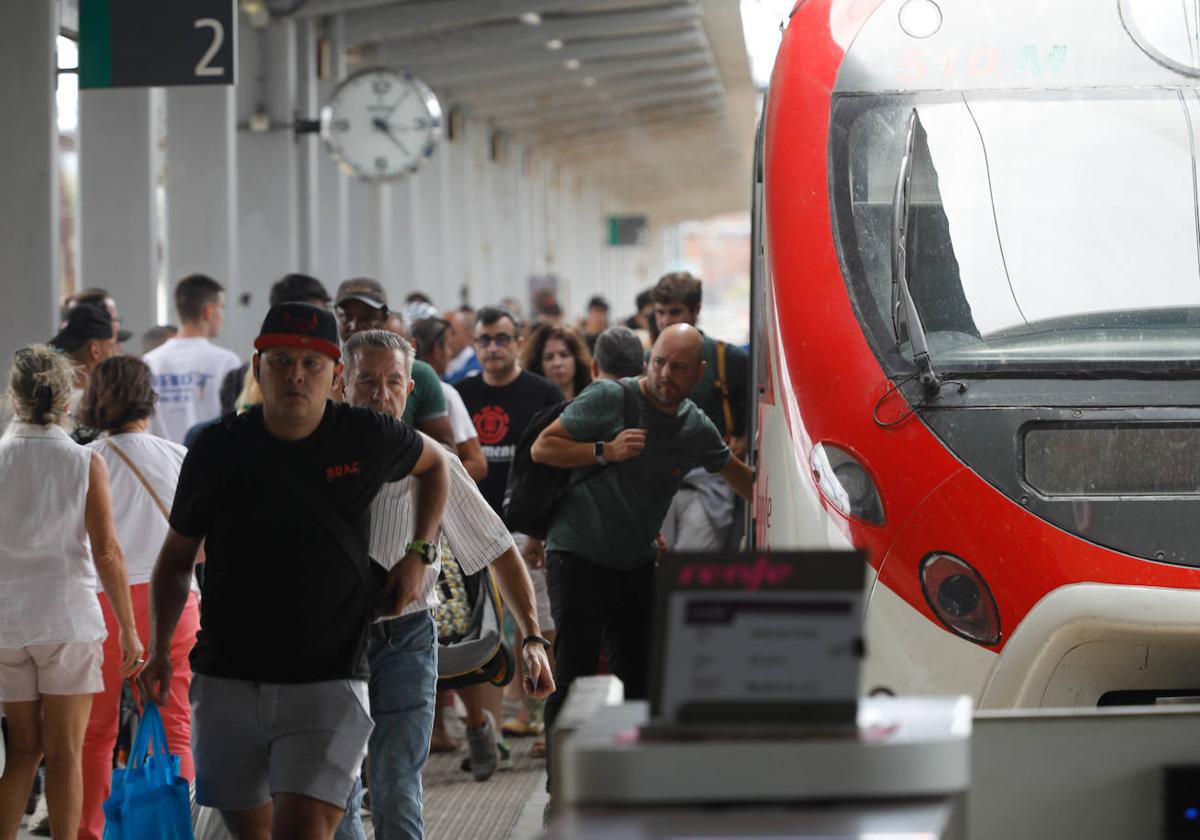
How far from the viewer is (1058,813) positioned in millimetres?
2945

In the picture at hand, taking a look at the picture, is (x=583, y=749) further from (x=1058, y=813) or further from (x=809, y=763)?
(x=1058, y=813)

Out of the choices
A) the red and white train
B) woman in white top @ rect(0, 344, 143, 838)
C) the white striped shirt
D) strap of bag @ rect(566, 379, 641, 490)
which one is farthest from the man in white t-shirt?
the white striped shirt

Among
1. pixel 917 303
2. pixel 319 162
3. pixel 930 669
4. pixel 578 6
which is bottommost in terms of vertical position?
pixel 930 669

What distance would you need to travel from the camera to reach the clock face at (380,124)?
54.0ft

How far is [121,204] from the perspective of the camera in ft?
44.9

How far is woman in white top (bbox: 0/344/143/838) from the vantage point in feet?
20.0

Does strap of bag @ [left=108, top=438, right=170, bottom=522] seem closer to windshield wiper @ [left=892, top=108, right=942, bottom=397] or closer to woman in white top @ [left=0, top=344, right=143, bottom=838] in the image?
woman in white top @ [left=0, top=344, right=143, bottom=838]

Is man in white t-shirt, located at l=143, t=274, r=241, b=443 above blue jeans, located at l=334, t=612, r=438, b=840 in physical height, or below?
above

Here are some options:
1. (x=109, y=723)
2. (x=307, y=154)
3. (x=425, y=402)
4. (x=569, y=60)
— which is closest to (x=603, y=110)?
(x=569, y=60)

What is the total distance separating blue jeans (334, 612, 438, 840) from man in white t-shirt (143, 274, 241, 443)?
14.6ft

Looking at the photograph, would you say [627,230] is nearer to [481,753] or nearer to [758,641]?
[481,753]

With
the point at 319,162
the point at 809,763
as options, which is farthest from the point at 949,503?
the point at 319,162

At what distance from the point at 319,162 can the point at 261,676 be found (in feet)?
52.4

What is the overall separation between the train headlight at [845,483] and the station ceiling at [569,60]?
13.0m
